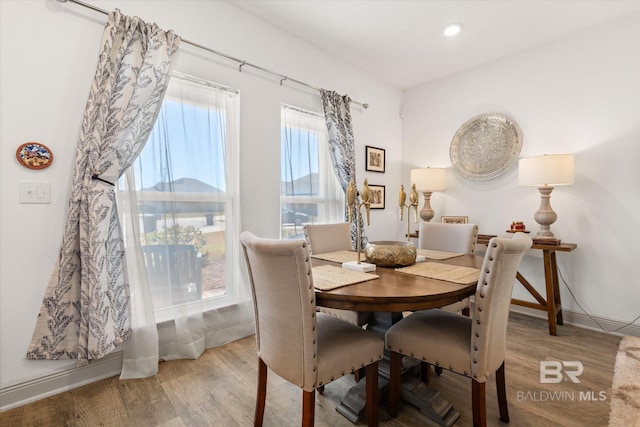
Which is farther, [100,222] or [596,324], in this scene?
[596,324]

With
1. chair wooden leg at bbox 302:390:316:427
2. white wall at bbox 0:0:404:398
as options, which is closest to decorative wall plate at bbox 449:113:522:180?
white wall at bbox 0:0:404:398

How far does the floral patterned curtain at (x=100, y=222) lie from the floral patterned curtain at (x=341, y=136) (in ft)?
5.53

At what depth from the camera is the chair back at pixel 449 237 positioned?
2.36m

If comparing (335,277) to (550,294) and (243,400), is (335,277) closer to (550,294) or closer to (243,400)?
(243,400)

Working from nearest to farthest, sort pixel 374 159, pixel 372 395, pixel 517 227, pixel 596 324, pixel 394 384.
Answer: pixel 372 395, pixel 394 384, pixel 596 324, pixel 517 227, pixel 374 159

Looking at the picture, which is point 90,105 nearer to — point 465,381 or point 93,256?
point 93,256

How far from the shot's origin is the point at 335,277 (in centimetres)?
153

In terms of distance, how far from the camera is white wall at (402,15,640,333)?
102 inches

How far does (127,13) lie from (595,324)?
436cm

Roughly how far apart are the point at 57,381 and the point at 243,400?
1.08 meters

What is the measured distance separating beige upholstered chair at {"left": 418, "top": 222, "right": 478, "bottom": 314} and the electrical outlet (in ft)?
8.39

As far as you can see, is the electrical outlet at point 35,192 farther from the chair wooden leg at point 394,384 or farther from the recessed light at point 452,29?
the recessed light at point 452,29

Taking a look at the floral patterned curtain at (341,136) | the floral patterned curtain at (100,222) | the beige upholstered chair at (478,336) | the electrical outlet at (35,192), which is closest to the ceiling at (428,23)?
the floral patterned curtain at (341,136)

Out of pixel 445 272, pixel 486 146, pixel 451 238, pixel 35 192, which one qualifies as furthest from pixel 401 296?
pixel 486 146
